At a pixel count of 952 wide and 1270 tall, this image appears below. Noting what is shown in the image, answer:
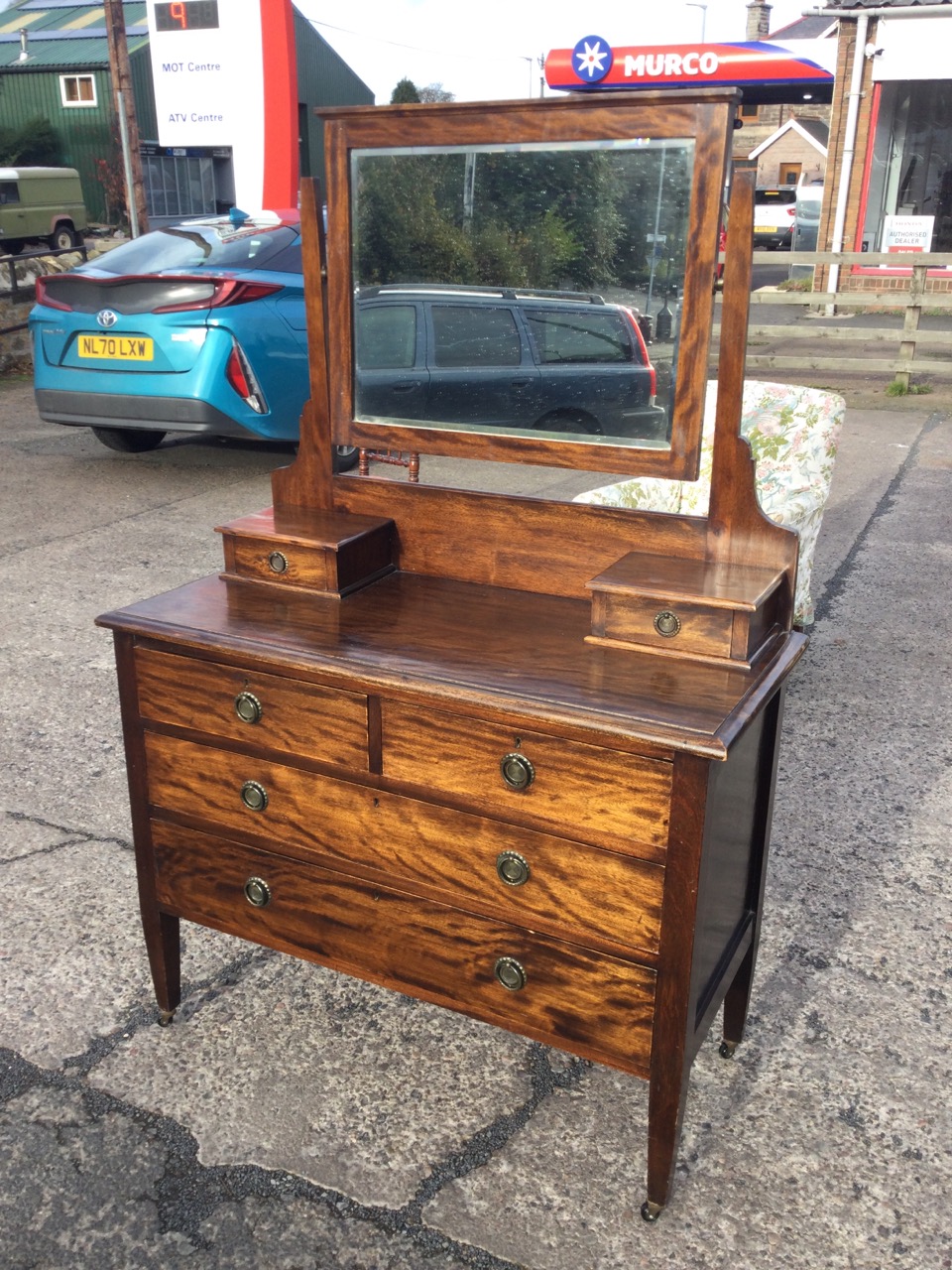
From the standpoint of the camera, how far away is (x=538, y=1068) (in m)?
2.49

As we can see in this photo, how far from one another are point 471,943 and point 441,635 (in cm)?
61

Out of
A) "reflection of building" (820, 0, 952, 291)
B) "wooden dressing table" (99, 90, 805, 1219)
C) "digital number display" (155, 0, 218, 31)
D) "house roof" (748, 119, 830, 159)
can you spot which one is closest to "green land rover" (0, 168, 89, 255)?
"digital number display" (155, 0, 218, 31)

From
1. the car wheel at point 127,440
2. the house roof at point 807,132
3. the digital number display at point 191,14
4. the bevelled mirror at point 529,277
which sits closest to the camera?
the bevelled mirror at point 529,277

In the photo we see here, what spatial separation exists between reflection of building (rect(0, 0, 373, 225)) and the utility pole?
13.5m

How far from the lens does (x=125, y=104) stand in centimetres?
1515

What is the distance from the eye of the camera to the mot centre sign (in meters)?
13.0

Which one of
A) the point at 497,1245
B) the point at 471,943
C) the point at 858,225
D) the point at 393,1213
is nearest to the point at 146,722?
the point at 471,943

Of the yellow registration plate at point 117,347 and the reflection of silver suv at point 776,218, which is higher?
the reflection of silver suv at point 776,218

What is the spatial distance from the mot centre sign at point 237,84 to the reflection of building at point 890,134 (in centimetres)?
829

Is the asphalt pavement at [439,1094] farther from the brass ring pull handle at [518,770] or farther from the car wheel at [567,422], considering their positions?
the car wheel at [567,422]

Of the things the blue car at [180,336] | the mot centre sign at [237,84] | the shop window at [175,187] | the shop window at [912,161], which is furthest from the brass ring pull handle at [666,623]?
the shop window at [175,187]

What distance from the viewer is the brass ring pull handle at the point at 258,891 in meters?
2.42

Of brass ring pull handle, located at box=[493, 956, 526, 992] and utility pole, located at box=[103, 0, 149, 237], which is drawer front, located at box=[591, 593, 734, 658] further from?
utility pole, located at box=[103, 0, 149, 237]

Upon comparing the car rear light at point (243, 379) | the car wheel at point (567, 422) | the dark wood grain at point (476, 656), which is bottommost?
the car rear light at point (243, 379)
